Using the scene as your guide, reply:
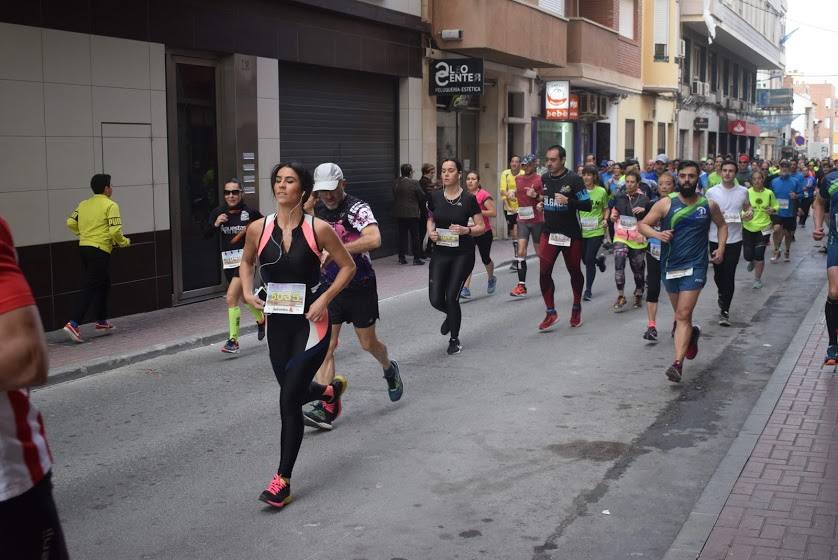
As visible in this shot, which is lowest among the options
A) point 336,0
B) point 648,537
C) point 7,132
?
point 648,537

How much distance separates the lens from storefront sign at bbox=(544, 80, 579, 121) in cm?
2783

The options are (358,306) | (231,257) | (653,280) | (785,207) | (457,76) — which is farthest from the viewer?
(457,76)

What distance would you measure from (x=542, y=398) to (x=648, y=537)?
3195 mm

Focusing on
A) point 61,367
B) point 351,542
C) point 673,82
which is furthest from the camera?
point 673,82

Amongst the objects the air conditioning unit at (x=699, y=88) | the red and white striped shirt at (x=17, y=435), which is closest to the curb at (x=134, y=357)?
the red and white striped shirt at (x=17, y=435)

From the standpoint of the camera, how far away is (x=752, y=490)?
19.5 feet

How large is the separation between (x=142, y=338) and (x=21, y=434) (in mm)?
9027

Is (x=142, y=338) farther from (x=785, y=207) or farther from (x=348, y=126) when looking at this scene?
(x=785, y=207)

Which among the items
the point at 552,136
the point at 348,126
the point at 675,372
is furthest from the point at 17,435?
the point at 552,136

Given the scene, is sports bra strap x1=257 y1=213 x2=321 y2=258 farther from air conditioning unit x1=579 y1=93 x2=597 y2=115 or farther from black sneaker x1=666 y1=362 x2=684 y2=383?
air conditioning unit x1=579 y1=93 x2=597 y2=115

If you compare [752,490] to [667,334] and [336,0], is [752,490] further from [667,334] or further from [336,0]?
[336,0]

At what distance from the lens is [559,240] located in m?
11.9

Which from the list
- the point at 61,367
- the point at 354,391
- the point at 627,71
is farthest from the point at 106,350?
the point at 627,71

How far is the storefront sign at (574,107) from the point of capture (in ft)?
95.2
